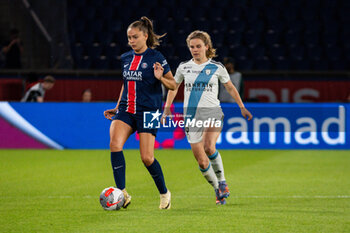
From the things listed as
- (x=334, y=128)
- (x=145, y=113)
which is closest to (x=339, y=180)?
(x=145, y=113)

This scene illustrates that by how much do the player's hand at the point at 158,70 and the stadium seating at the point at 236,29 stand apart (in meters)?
10.9

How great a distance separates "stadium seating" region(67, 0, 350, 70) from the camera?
18078mm

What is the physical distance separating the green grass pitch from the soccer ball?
8 cm

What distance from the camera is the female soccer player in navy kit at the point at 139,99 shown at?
6.83m

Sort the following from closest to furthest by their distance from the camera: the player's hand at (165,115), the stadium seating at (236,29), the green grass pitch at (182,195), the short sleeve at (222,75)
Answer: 1. the green grass pitch at (182,195)
2. the player's hand at (165,115)
3. the short sleeve at (222,75)
4. the stadium seating at (236,29)

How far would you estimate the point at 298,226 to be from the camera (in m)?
5.91

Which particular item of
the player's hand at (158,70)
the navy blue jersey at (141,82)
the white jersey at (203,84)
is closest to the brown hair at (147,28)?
the navy blue jersey at (141,82)

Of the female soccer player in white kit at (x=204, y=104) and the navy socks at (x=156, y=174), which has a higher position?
the female soccer player in white kit at (x=204, y=104)

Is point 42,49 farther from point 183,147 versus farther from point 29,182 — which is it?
point 29,182

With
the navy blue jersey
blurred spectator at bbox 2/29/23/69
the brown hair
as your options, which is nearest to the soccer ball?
the navy blue jersey

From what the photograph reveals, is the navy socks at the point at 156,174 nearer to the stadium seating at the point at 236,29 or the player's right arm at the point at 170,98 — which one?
the player's right arm at the point at 170,98

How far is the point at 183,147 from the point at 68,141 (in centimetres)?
245

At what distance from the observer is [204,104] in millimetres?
7488

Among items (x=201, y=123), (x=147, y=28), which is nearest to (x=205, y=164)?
(x=201, y=123)
